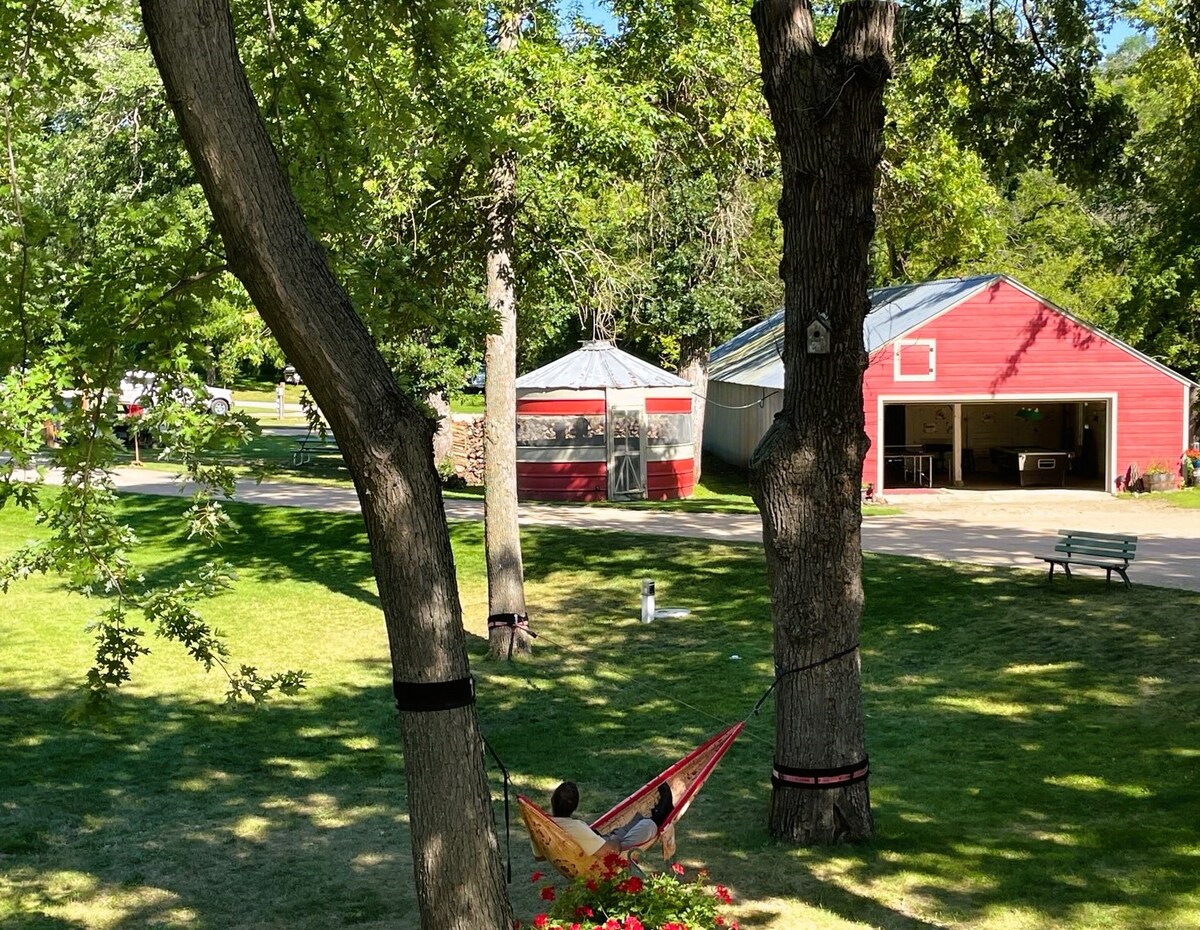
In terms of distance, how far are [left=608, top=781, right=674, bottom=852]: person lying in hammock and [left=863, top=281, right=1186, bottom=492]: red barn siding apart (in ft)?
68.8

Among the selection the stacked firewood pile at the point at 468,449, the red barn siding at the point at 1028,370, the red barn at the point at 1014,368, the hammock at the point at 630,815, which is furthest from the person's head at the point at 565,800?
the stacked firewood pile at the point at 468,449

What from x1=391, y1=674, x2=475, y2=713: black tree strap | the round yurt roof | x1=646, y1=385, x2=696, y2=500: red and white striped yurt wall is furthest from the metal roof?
x1=391, y1=674, x2=475, y2=713: black tree strap

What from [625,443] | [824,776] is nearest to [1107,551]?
[824,776]

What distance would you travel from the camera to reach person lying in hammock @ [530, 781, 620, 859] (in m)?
7.45

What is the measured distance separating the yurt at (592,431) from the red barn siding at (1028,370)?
517 centimetres

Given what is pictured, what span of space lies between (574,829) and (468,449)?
27.3m

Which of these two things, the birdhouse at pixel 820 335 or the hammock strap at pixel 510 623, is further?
the hammock strap at pixel 510 623

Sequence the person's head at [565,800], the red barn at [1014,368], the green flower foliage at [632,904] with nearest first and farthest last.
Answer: the green flower foliage at [632,904] < the person's head at [565,800] < the red barn at [1014,368]

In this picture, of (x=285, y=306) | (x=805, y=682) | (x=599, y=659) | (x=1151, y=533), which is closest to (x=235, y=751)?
(x=599, y=659)

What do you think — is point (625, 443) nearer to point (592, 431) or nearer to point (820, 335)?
point (592, 431)

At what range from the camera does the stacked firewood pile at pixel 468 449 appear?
110 ft

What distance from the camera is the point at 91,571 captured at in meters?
6.65

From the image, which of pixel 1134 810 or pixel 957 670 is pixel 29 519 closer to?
pixel 957 670

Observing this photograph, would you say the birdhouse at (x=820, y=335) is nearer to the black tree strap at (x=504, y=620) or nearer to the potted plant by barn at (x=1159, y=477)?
the black tree strap at (x=504, y=620)
